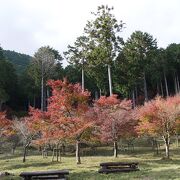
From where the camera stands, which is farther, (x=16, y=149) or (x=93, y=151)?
(x=16, y=149)

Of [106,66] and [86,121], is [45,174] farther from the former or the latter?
[106,66]

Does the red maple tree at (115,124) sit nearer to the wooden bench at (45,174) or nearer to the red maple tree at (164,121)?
the red maple tree at (164,121)

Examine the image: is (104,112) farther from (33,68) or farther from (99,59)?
(33,68)

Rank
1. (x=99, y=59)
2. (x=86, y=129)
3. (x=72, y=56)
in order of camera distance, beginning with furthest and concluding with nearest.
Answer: (x=72, y=56) < (x=99, y=59) < (x=86, y=129)

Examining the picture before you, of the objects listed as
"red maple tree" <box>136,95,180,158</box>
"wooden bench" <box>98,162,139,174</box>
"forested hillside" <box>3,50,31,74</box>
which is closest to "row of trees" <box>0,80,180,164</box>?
"red maple tree" <box>136,95,180,158</box>

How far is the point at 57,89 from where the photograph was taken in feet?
109

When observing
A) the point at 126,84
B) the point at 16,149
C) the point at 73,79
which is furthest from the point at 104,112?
the point at 73,79

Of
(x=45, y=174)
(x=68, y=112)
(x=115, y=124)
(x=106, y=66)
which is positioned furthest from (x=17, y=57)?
(x=45, y=174)

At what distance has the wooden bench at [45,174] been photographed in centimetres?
2042

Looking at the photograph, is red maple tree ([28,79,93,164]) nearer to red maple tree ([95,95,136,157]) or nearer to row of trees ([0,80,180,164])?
row of trees ([0,80,180,164])

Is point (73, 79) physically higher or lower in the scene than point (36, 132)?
higher

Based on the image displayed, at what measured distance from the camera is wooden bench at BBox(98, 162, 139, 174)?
24.0 metres

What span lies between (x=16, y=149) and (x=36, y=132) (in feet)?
37.2

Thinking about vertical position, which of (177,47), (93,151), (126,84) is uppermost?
(177,47)
